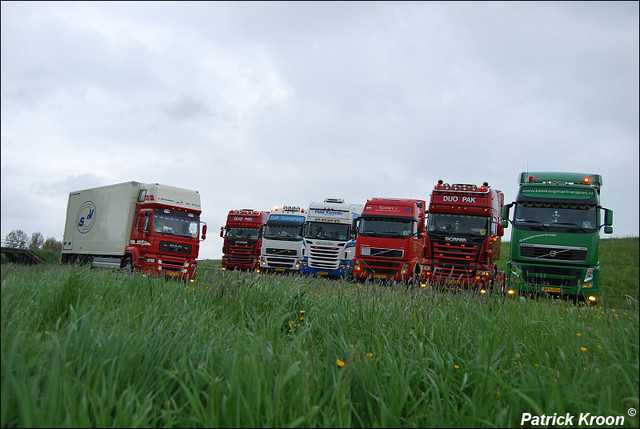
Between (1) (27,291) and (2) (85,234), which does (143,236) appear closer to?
(2) (85,234)

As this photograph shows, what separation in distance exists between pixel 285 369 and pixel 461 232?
48.0 feet

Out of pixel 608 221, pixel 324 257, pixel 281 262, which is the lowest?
pixel 281 262

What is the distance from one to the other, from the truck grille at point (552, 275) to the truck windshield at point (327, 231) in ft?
31.3

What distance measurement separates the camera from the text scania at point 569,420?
299 centimetres

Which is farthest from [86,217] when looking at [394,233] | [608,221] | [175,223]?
[608,221]

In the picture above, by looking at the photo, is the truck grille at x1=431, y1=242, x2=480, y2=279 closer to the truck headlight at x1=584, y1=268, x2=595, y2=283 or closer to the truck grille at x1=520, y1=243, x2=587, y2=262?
the truck grille at x1=520, y1=243, x2=587, y2=262

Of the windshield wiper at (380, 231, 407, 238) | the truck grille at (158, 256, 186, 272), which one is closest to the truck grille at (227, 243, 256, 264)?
the truck grille at (158, 256, 186, 272)

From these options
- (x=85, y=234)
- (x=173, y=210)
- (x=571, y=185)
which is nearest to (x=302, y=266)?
(x=173, y=210)

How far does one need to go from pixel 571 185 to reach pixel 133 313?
15.0 metres

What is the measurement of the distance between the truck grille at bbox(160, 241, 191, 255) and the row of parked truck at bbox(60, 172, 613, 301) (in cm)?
4

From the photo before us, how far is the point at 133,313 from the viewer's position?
431cm

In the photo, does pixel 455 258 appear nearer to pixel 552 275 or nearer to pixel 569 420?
pixel 552 275

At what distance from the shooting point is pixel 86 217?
23.8m

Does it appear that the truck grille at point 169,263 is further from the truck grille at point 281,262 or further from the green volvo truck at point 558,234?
the green volvo truck at point 558,234
